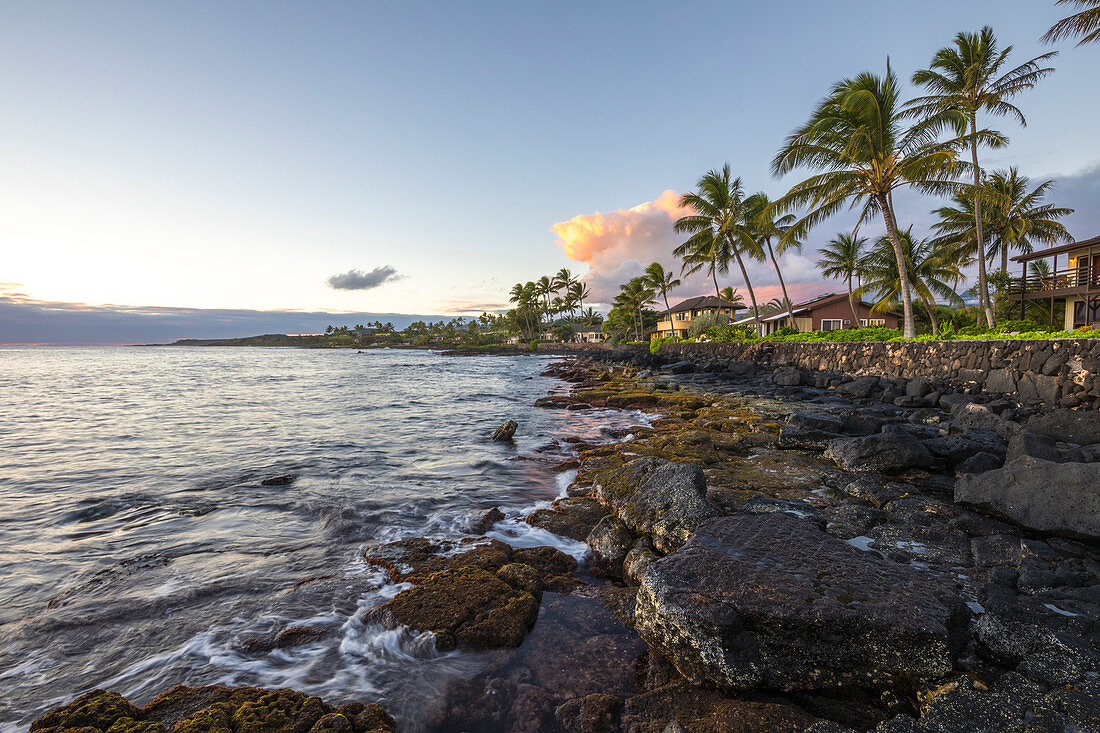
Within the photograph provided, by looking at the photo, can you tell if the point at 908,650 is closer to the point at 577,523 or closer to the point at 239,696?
the point at 577,523

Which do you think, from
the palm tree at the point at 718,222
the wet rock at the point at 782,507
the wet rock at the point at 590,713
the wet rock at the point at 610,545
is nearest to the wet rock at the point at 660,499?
the wet rock at the point at 610,545

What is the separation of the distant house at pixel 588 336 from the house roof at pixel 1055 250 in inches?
2813

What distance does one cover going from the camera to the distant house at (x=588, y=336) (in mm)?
99188

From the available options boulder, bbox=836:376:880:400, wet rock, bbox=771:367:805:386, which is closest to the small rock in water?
boulder, bbox=836:376:880:400

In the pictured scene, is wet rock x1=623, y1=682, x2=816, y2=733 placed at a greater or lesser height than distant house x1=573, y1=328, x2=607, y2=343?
lesser

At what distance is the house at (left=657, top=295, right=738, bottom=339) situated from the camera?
5878 centimetres

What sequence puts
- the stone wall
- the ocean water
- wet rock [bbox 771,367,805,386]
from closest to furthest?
the ocean water
the stone wall
wet rock [bbox 771,367,805,386]

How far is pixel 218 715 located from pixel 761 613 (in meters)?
3.30

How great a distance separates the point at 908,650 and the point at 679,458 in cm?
535

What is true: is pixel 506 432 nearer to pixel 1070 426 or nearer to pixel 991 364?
pixel 1070 426

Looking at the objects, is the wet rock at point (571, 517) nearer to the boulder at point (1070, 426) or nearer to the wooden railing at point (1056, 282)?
the boulder at point (1070, 426)

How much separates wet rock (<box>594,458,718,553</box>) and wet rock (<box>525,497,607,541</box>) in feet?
0.73

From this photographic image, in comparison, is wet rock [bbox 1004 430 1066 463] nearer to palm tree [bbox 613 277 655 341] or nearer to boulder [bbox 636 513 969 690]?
boulder [bbox 636 513 969 690]

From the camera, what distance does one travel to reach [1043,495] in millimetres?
5020
